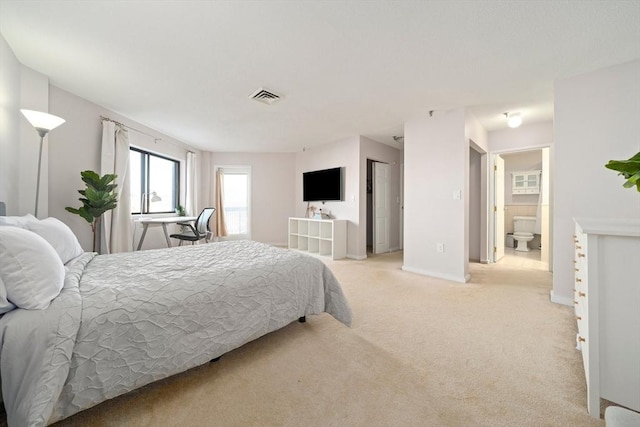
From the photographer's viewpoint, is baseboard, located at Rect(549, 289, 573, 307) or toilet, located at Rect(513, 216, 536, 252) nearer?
baseboard, located at Rect(549, 289, 573, 307)

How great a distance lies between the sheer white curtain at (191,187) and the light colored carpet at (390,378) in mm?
4151

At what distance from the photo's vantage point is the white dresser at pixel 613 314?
1073mm

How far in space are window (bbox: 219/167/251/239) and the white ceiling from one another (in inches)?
108

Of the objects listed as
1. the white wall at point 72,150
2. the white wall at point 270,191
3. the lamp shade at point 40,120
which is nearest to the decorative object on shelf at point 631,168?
the lamp shade at point 40,120

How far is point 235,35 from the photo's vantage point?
182cm

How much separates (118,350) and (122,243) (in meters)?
2.99

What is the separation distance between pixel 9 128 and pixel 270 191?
4203 mm

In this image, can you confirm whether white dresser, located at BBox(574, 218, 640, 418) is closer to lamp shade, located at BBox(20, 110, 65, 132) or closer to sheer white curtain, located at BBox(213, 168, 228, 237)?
lamp shade, located at BBox(20, 110, 65, 132)

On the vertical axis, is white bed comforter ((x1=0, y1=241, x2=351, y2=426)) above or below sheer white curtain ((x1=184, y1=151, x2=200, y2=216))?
below

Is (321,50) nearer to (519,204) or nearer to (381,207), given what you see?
(381,207)

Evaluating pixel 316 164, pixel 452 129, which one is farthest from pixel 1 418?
pixel 316 164

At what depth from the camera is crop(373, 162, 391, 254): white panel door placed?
5105 millimetres

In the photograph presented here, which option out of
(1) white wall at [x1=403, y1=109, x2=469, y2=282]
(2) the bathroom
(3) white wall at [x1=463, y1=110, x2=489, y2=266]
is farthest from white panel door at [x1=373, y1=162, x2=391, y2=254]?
(2) the bathroom

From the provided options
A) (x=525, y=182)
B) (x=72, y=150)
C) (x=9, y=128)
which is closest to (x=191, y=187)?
(x=72, y=150)
